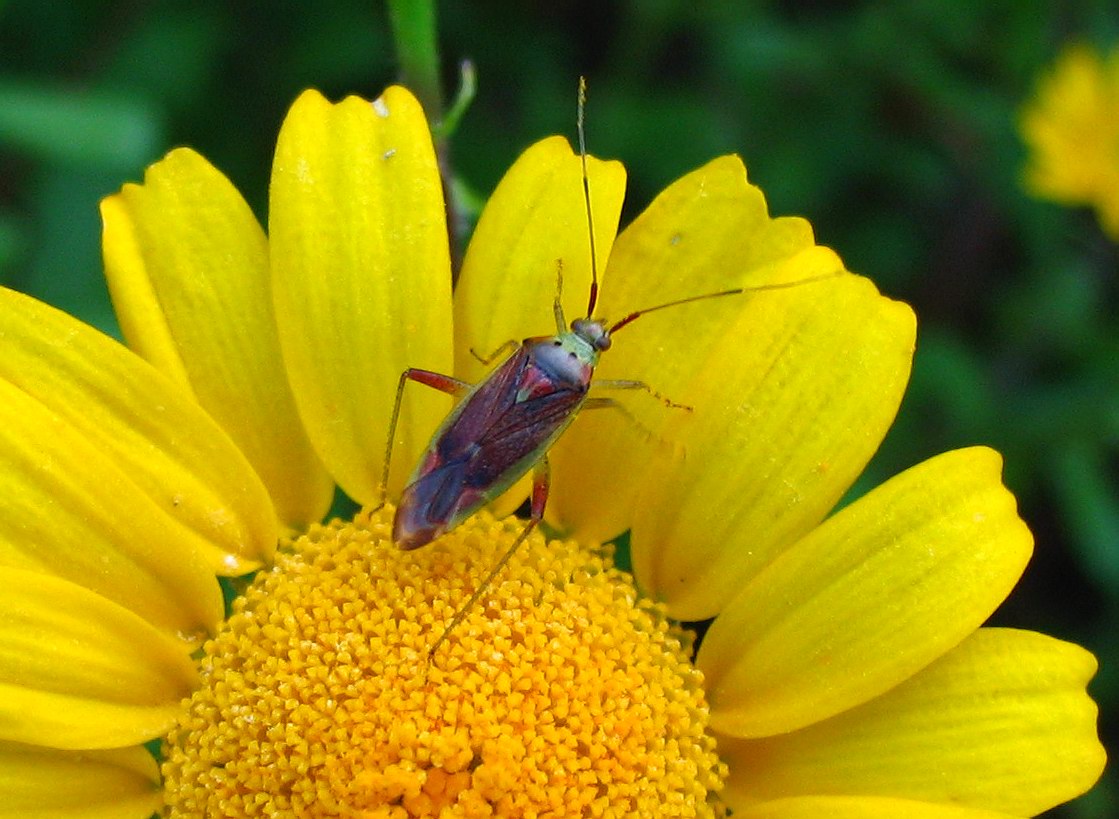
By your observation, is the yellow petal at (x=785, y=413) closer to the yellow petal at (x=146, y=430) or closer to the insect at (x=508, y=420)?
the insect at (x=508, y=420)

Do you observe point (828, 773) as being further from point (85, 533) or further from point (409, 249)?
point (85, 533)

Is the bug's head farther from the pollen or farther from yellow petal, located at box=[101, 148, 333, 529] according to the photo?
yellow petal, located at box=[101, 148, 333, 529]

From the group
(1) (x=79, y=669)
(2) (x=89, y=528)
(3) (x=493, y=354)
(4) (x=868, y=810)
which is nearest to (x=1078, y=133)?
(3) (x=493, y=354)

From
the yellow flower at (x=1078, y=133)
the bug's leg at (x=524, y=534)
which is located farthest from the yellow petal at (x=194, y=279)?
the yellow flower at (x=1078, y=133)

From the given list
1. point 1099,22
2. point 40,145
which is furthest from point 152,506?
point 1099,22

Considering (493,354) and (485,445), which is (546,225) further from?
(485,445)
